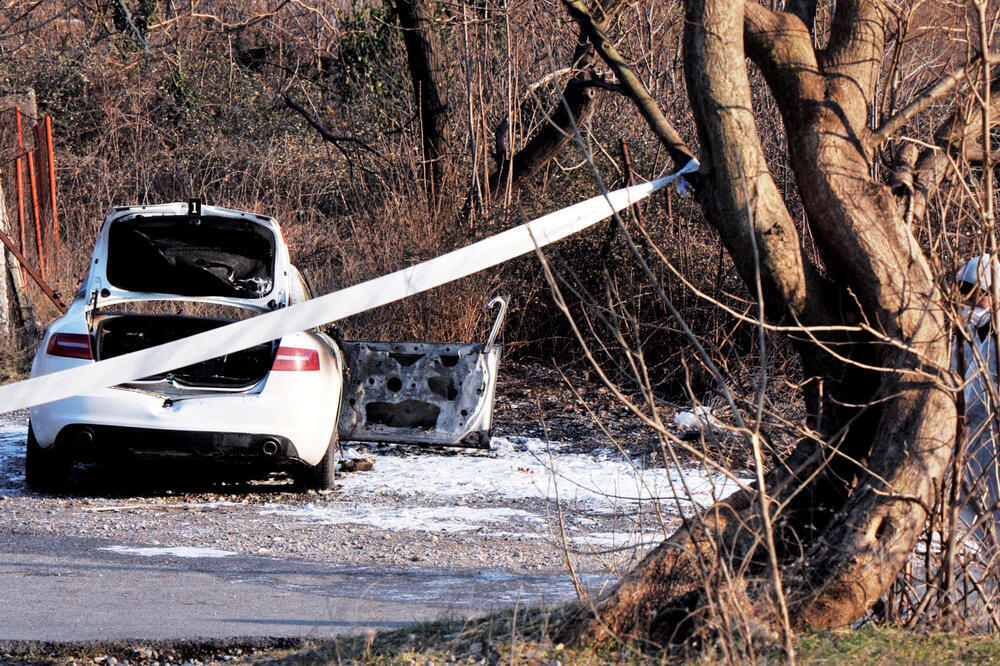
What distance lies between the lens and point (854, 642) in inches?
148

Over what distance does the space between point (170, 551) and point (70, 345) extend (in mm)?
1685

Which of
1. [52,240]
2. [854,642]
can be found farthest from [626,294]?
[854,642]

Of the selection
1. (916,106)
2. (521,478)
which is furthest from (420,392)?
(916,106)

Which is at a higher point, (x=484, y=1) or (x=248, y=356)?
(x=484, y=1)

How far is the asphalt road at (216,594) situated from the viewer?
4.89 metres

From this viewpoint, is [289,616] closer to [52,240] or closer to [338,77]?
[52,240]

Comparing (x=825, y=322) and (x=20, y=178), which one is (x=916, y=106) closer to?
(x=825, y=322)

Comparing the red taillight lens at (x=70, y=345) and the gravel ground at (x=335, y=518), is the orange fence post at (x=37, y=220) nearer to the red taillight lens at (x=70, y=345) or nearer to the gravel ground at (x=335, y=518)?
the gravel ground at (x=335, y=518)

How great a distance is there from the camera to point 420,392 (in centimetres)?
930

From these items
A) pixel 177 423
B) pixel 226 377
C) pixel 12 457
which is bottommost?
pixel 12 457

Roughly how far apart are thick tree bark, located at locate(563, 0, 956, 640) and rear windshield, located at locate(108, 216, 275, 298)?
14.5 feet

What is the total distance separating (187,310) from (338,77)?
467 inches

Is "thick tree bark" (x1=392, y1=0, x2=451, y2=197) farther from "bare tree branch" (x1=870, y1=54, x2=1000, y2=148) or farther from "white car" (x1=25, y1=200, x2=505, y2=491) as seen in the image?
"bare tree branch" (x1=870, y1=54, x2=1000, y2=148)

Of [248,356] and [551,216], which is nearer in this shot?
[551,216]
